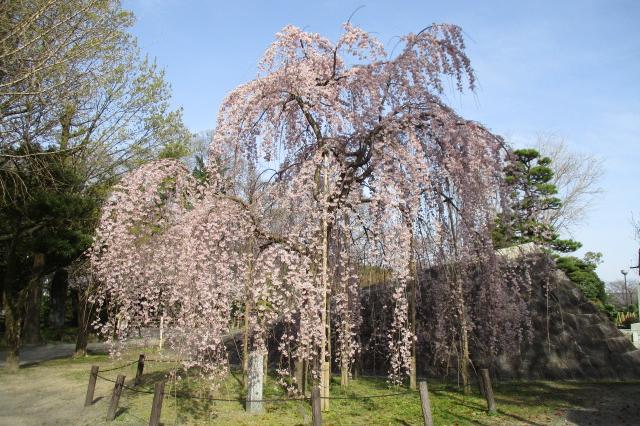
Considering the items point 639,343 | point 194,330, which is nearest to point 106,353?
point 194,330

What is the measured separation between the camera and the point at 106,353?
17.4m

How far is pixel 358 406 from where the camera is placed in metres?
8.52

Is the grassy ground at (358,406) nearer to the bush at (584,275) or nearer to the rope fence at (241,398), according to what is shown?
the rope fence at (241,398)

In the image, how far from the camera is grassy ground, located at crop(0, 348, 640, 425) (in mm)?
7668

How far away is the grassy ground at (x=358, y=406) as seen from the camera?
25.2ft

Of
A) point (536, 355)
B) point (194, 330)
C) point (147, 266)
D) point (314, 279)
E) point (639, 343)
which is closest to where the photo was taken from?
point (194, 330)

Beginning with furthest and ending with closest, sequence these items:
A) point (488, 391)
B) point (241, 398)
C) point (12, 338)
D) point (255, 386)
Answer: point (12, 338), point (241, 398), point (255, 386), point (488, 391)

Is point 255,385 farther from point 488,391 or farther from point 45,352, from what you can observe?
point 45,352

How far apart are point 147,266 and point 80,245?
359 inches

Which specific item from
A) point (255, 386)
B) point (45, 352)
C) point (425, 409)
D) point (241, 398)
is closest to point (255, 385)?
point (255, 386)

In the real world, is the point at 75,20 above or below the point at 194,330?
above

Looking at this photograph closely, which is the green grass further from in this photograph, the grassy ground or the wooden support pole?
the wooden support pole

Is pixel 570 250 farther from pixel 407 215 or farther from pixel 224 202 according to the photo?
pixel 224 202

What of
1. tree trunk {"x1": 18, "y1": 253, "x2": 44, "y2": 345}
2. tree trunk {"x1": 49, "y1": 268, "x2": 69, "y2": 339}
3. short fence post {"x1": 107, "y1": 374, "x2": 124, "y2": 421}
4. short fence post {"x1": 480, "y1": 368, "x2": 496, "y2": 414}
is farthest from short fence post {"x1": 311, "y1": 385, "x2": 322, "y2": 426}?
tree trunk {"x1": 49, "y1": 268, "x2": 69, "y2": 339}
